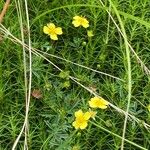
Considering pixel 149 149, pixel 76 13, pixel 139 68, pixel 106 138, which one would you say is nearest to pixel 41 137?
pixel 106 138

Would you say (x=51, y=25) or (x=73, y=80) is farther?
(x=51, y=25)

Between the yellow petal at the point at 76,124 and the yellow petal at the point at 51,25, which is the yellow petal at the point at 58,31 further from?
the yellow petal at the point at 76,124

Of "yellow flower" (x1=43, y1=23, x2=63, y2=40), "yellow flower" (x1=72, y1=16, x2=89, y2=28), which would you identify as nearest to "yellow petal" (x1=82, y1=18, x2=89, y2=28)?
"yellow flower" (x1=72, y1=16, x2=89, y2=28)

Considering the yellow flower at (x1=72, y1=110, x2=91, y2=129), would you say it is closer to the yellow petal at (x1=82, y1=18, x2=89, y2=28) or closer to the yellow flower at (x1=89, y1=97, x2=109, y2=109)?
the yellow flower at (x1=89, y1=97, x2=109, y2=109)

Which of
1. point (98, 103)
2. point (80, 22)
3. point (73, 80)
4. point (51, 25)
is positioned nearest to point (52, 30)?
point (51, 25)

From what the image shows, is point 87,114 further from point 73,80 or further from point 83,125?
point 73,80

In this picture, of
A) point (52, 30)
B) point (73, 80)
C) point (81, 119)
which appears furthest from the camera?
point (52, 30)

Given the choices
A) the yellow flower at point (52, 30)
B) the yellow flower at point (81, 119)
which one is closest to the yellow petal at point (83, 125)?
the yellow flower at point (81, 119)
